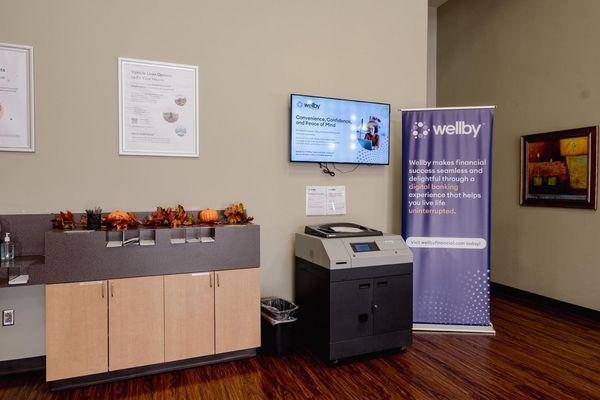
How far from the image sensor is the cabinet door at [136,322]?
2.53 metres

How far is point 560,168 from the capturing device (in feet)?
14.1

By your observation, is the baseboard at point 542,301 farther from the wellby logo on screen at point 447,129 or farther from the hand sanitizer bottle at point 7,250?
the hand sanitizer bottle at point 7,250

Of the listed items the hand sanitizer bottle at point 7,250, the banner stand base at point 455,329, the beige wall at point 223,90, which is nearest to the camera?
the hand sanitizer bottle at point 7,250

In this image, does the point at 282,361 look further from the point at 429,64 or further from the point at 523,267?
the point at 429,64

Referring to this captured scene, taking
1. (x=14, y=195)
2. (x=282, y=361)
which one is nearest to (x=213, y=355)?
(x=282, y=361)

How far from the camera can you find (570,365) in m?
2.85

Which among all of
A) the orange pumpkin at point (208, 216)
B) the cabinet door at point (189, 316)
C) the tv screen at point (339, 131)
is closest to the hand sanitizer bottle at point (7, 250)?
the cabinet door at point (189, 316)

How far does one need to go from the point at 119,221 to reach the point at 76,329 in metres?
0.73

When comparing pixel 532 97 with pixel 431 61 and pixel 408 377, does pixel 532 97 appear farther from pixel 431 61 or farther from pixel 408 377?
pixel 408 377

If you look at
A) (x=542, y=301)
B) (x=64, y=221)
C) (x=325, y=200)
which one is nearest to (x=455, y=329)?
(x=325, y=200)

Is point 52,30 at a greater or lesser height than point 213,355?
greater

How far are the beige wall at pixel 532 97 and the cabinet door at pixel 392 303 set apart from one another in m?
2.37

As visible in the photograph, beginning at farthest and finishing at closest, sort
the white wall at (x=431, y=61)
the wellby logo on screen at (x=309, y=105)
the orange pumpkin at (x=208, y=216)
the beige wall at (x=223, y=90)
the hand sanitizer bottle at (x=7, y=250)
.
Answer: the white wall at (x=431, y=61) < the wellby logo on screen at (x=309, y=105) < the orange pumpkin at (x=208, y=216) < the beige wall at (x=223, y=90) < the hand sanitizer bottle at (x=7, y=250)

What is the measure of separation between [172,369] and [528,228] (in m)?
4.31
